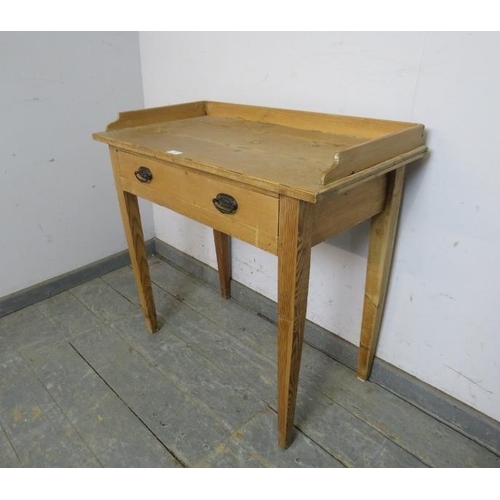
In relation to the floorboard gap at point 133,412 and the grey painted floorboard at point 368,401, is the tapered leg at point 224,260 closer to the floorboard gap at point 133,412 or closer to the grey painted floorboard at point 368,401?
the grey painted floorboard at point 368,401

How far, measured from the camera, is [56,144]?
1.71m

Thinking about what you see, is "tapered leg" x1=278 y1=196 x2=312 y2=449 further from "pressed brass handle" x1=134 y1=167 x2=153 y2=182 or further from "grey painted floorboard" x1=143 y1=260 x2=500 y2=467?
"pressed brass handle" x1=134 y1=167 x2=153 y2=182

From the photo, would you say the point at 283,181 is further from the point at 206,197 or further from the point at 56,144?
the point at 56,144

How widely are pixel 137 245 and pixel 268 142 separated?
0.62 meters

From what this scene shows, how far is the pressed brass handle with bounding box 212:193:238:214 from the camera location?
973 mm

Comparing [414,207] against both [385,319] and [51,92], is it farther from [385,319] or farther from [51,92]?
[51,92]

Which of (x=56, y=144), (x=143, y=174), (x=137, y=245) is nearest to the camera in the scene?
(x=143, y=174)

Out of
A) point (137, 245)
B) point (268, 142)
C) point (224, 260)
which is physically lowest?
point (224, 260)

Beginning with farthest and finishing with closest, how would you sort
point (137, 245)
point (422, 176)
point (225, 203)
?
point (137, 245) < point (422, 176) < point (225, 203)

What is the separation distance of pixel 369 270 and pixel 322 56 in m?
0.64

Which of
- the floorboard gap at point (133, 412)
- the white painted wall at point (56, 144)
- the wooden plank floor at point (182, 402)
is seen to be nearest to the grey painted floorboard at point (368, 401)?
the wooden plank floor at point (182, 402)

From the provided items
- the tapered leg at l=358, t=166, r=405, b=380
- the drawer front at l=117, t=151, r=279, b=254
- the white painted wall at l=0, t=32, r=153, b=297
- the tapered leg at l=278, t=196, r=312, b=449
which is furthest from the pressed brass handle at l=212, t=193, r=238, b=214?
the white painted wall at l=0, t=32, r=153, b=297

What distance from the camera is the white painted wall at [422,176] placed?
3.20ft

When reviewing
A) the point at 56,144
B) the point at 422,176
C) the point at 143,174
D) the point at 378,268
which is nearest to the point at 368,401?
the point at 378,268
